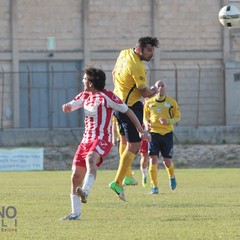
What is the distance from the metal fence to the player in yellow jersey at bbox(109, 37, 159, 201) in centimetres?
2930

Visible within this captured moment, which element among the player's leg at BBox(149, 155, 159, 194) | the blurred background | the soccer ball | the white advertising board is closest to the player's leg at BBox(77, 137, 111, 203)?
the player's leg at BBox(149, 155, 159, 194)

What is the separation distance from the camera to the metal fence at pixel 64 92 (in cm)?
4584

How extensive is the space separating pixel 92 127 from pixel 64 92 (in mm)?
32924

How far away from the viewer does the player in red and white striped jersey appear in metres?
13.1

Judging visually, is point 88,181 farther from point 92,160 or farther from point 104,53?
point 104,53

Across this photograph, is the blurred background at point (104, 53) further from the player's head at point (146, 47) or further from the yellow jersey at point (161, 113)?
the player's head at point (146, 47)

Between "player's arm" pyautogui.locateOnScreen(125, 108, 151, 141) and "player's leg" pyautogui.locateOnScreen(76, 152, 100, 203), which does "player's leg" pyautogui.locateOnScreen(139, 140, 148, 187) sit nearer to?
"player's arm" pyautogui.locateOnScreen(125, 108, 151, 141)

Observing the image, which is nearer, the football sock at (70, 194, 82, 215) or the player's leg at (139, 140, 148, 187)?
the football sock at (70, 194, 82, 215)

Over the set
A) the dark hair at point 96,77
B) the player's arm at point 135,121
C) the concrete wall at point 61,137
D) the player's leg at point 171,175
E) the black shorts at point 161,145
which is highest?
the dark hair at point 96,77

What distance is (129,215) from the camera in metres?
13.4

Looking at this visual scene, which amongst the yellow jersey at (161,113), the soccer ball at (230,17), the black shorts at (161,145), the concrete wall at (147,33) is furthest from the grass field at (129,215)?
Answer: the concrete wall at (147,33)

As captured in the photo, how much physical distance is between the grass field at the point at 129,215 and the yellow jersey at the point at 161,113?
4.07ft

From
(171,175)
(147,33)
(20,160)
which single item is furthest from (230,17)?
(147,33)

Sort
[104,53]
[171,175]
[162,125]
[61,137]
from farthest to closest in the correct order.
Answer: [104,53] < [61,137] < [162,125] < [171,175]
